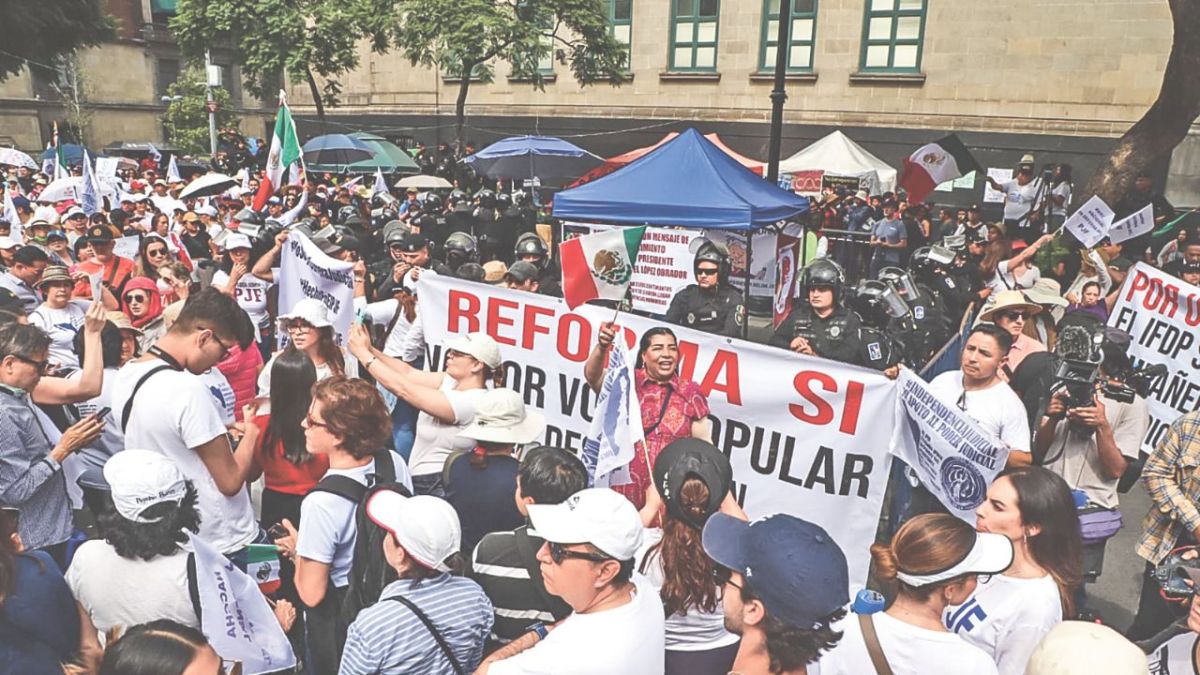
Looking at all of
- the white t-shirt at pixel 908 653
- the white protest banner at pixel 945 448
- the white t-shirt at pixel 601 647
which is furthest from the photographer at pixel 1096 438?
the white t-shirt at pixel 601 647

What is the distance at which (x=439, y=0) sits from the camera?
17438 millimetres

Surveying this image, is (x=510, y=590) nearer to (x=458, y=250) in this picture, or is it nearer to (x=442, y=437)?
(x=442, y=437)

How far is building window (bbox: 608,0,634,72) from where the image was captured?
2288 cm

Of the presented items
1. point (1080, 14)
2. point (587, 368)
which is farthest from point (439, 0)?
point (587, 368)

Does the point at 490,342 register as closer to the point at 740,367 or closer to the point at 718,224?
the point at 740,367

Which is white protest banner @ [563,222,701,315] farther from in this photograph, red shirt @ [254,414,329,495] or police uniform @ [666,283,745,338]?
red shirt @ [254,414,329,495]

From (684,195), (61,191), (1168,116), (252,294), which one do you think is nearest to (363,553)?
(252,294)

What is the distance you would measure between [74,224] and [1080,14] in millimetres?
19148

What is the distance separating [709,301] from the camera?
6590 mm

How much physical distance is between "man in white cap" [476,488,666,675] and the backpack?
58cm

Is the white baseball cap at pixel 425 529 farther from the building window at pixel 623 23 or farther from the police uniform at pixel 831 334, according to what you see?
the building window at pixel 623 23

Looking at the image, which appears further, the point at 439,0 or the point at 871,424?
the point at 439,0

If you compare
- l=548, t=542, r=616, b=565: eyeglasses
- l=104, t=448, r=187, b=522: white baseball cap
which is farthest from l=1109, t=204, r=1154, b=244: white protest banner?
l=104, t=448, r=187, b=522: white baseball cap

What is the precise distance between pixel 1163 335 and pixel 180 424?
610 centimetres
